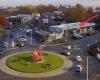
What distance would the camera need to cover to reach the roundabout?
1956cm

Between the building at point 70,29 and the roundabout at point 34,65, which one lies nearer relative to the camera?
the roundabout at point 34,65

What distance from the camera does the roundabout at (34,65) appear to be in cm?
1956

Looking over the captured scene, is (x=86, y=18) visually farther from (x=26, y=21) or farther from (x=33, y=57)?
(x=33, y=57)

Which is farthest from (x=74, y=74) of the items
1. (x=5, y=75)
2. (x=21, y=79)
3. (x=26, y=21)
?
(x=26, y=21)

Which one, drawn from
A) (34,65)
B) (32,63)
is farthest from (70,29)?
(34,65)

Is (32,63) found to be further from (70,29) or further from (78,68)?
(70,29)

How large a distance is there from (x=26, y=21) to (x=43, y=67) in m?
37.3

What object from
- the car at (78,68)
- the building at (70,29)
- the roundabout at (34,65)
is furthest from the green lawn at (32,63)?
the building at (70,29)

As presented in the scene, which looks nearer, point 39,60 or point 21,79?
point 21,79

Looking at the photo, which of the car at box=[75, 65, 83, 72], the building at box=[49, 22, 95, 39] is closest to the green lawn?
the car at box=[75, 65, 83, 72]

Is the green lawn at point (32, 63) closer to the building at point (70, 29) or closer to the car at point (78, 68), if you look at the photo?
the car at point (78, 68)

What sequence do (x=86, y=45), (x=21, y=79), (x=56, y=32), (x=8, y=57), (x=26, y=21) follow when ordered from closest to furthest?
(x=21, y=79)
(x=8, y=57)
(x=86, y=45)
(x=56, y=32)
(x=26, y=21)

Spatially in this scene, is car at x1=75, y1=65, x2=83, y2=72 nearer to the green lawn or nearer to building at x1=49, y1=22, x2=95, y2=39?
the green lawn

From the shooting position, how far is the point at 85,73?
19.2 meters
